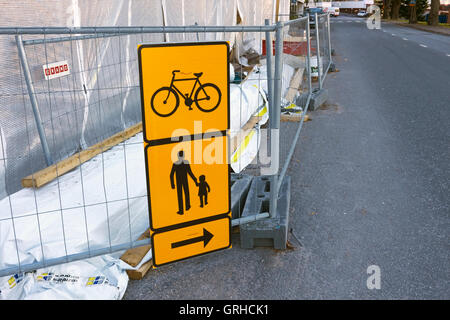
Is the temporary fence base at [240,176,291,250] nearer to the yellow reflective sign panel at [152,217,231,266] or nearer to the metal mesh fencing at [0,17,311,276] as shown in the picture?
the metal mesh fencing at [0,17,311,276]

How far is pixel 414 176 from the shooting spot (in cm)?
567

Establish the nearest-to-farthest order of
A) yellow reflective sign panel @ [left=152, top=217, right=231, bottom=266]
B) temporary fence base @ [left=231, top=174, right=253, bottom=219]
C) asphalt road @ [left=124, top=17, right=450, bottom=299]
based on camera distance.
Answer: yellow reflective sign panel @ [left=152, top=217, right=231, bottom=266], asphalt road @ [left=124, top=17, right=450, bottom=299], temporary fence base @ [left=231, top=174, right=253, bottom=219]

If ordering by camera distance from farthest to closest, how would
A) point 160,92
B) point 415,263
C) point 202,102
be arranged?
point 415,263, point 202,102, point 160,92

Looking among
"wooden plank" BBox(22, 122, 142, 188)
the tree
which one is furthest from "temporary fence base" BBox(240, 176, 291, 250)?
the tree

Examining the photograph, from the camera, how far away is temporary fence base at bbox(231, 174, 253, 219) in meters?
4.24

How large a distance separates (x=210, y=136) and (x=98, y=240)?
1514 mm

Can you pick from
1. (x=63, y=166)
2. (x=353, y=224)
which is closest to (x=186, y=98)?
(x=353, y=224)

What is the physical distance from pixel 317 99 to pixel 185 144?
271 inches

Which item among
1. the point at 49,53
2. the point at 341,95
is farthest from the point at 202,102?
the point at 341,95

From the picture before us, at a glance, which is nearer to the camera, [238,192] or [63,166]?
[238,192]

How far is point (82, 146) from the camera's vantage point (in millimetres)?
6129

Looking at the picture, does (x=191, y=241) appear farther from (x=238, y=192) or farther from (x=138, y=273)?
(x=238, y=192)
